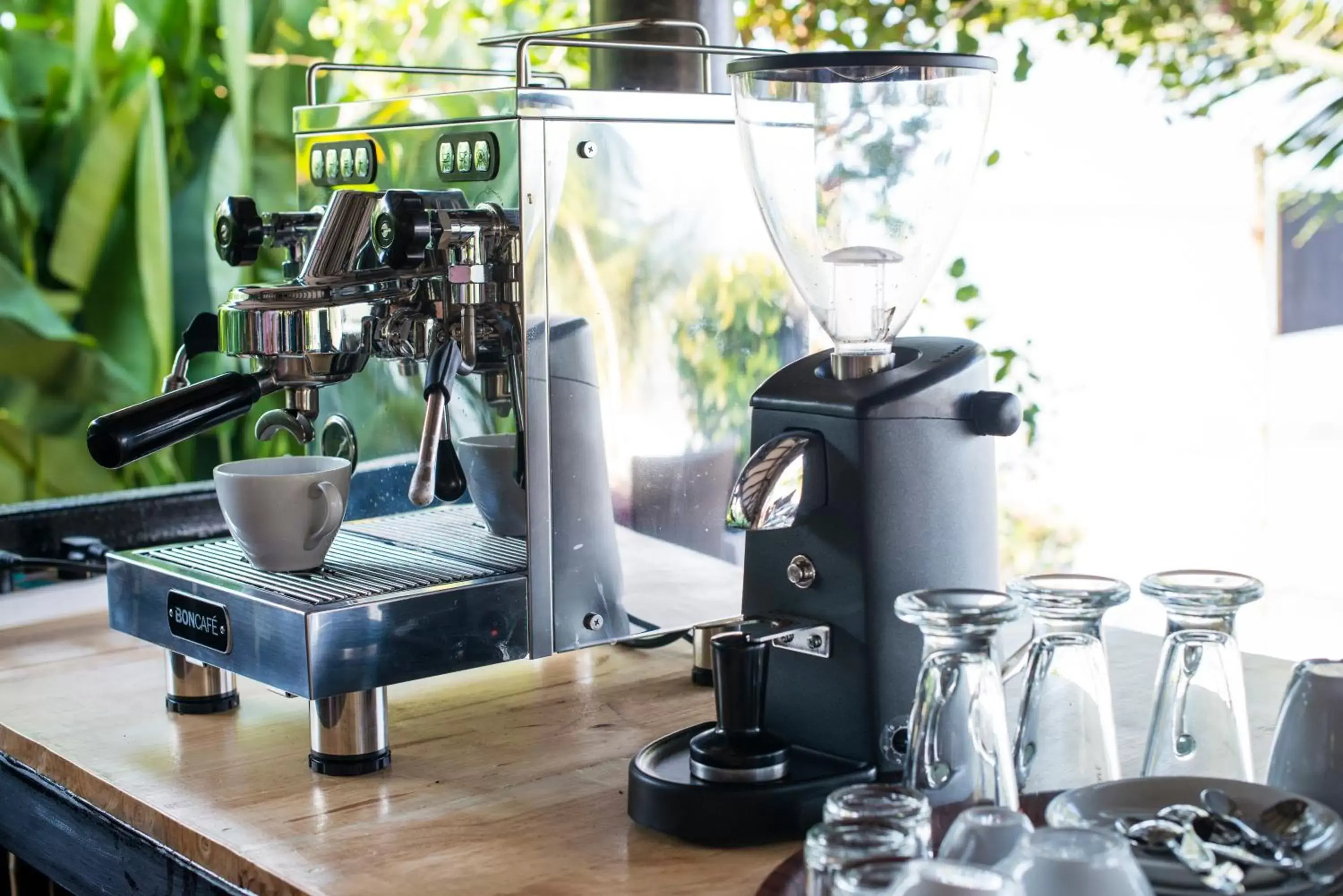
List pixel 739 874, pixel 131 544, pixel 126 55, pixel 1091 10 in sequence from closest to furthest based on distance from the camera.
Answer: pixel 739 874 < pixel 131 544 < pixel 126 55 < pixel 1091 10

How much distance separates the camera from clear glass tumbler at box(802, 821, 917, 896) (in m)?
0.66

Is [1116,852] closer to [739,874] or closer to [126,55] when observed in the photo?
[739,874]

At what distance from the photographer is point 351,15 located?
3025 mm

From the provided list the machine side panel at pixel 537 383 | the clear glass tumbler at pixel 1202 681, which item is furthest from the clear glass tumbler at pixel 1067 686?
the machine side panel at pixel 537 383

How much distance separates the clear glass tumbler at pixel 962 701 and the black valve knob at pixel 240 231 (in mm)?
633

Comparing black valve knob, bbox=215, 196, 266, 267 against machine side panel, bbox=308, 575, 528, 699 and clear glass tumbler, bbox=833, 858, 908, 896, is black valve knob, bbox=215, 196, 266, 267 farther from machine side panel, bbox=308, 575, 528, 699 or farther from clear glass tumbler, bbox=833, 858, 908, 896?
clear glass tumbler, bbox=833, 858, 908, 896

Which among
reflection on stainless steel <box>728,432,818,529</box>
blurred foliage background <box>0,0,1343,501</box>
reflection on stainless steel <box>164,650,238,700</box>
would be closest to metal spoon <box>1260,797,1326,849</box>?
reflection on stainless steel <box>728,432,818,529</box>

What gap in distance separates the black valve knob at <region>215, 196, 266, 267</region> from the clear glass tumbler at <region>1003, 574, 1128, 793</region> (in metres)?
0.65

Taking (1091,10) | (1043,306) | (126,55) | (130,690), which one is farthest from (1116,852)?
(1043,306)

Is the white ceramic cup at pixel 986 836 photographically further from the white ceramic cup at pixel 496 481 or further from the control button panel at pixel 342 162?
the control button panel at pixel 342 162

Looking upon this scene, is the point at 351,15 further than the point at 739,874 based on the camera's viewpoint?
Yes

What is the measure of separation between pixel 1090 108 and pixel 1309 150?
16.2 inches

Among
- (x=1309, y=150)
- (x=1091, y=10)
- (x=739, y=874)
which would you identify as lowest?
(x=739, y=874)

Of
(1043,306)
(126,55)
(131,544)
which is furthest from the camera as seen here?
(1043,306)
